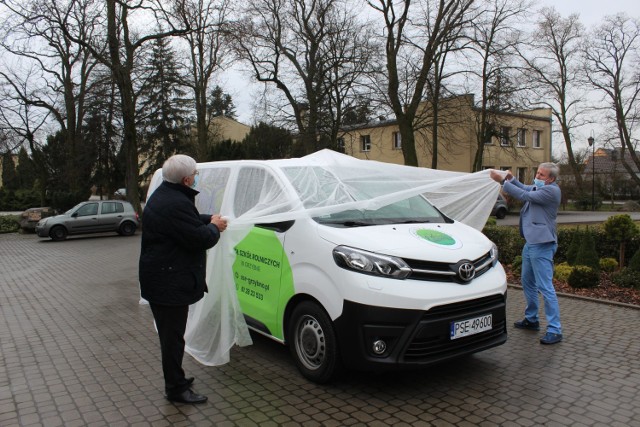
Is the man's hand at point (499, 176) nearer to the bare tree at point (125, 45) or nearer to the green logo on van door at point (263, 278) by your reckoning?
the green logo on van door at point (263, 278)

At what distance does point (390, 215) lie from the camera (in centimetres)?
460

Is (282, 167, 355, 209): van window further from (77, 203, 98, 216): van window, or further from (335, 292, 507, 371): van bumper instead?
(77, 203, 98, 216): van window

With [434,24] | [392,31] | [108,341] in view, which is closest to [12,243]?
[108,341]

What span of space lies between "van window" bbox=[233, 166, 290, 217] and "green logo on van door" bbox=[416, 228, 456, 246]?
125 centimetres

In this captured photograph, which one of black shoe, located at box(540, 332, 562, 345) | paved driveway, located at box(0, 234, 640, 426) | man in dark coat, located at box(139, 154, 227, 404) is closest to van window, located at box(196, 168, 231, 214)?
man in dark coat, located at box(139, 154, 227, 404)

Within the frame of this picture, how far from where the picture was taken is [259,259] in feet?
15.4

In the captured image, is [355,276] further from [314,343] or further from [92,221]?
[92,221]

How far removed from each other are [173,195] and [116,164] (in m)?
37.1

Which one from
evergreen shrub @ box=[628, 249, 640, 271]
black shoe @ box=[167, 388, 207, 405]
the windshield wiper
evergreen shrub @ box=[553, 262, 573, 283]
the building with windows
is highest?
the building with windows

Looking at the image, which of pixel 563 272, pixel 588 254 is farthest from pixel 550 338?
pixel 588 254

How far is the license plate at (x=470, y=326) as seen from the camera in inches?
150

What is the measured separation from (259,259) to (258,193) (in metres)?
0.67

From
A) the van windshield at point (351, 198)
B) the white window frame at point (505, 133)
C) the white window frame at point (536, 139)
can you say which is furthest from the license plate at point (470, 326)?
the white window frame at point (536, 139)

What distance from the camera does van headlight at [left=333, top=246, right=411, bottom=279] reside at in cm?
372
